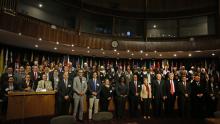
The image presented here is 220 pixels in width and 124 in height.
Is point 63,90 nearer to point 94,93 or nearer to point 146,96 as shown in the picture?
point 94,93

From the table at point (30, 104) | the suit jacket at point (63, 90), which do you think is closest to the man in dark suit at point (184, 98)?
the suit jacket at point (63, 90)

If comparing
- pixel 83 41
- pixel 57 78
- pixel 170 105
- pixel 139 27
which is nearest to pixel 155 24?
pixel 139 27

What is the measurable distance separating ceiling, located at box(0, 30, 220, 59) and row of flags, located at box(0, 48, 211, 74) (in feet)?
1.21

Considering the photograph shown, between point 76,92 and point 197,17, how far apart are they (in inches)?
295

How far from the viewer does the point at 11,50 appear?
29.6 ft

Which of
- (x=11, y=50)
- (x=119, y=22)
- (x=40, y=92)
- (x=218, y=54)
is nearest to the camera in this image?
(x=40, y=92)

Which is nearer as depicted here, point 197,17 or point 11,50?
point 11,50

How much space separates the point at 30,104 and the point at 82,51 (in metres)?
4.46

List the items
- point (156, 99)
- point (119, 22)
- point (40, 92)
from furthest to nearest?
point (119, 22) → point (156, 99) → point (40, 92)

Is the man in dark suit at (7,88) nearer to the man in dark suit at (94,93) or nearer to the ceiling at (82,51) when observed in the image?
the ceiling at (82,51)

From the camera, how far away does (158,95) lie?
21.8 ft

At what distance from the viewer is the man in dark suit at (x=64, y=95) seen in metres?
6.00

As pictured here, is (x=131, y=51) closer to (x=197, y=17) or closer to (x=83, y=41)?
(x=83, y=41)

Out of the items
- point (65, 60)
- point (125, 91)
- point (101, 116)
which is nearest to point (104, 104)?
point (125, 91)
